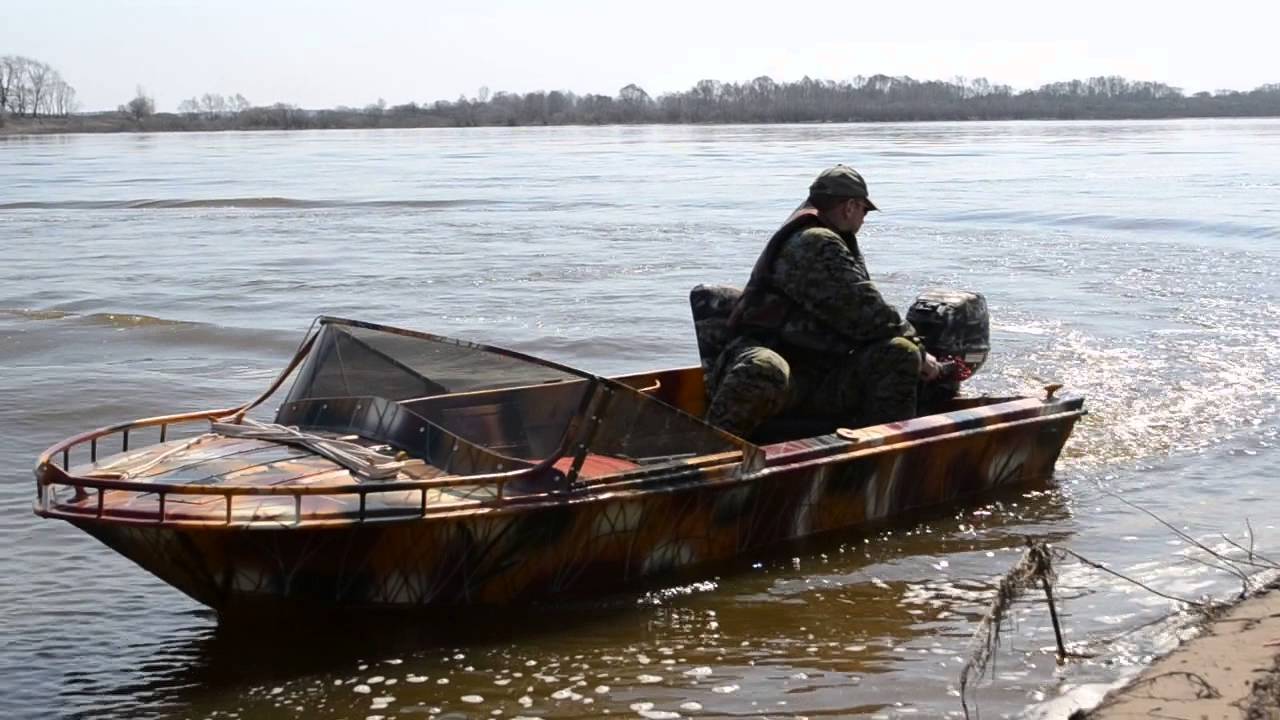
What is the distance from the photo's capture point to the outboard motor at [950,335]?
9.29 metres

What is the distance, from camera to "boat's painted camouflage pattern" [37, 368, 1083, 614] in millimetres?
6105

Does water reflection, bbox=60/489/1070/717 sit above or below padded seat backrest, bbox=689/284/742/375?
below

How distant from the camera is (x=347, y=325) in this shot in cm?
745

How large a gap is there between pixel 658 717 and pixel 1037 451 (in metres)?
3.97

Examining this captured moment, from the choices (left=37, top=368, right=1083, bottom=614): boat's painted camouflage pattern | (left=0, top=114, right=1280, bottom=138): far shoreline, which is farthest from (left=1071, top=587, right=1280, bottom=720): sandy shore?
(left=0, top=114, right=1280, bottom=138): far shoreline

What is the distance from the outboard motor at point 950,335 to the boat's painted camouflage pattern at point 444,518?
1.26m

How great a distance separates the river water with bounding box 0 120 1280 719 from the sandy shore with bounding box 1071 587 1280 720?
38 cm

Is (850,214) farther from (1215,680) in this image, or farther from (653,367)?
(653,367)

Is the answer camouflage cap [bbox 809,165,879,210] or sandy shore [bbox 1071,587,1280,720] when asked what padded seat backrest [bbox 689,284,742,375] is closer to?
camouflage cap [bbox 809,165,879,210]

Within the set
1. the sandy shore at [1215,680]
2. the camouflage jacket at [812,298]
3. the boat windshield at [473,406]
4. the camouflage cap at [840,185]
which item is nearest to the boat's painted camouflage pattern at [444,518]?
the boat windshield at [473,406]

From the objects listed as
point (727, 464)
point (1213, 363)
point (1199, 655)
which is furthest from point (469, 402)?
point (1213, 363)

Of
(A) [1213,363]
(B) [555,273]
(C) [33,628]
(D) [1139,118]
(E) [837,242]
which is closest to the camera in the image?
(C) [33,628]

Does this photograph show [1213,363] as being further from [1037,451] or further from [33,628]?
[33,628]

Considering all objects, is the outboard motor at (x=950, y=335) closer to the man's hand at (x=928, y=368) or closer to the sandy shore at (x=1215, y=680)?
the man's hand at (x=928, y=368)
